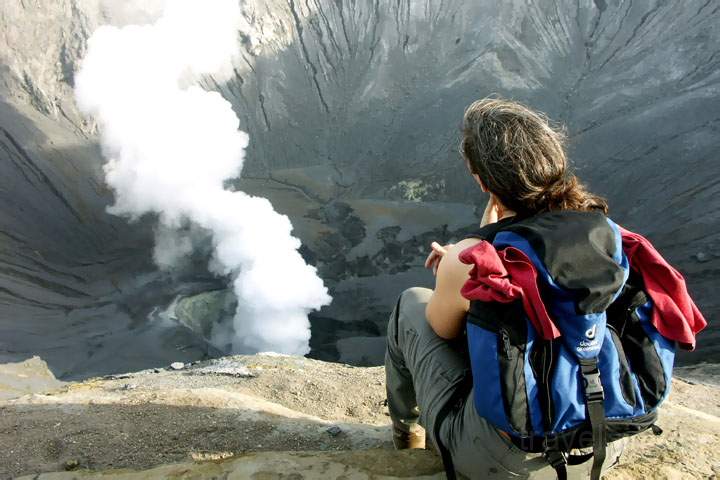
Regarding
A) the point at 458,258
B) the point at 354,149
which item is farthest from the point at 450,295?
the point at 354,149

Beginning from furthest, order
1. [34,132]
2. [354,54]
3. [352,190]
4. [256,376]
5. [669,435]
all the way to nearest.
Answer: [354,54] < [352,190] < [34,132] < [256,376] < [669,435]

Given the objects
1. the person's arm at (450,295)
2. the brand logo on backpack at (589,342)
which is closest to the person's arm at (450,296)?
the person's arm at (450,295)

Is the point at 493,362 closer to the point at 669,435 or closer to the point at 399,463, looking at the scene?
the point at 399,463

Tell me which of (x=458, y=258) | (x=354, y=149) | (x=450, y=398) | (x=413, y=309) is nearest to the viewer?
(x=458, y=258)

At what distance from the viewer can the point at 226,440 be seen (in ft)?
8.71

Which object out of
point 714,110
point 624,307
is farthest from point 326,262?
point 624,307

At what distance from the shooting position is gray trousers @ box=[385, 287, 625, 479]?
1.39 m

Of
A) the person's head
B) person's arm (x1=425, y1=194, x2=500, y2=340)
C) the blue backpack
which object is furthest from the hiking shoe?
the person's head

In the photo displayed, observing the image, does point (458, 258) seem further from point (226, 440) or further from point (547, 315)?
point (226, 440)

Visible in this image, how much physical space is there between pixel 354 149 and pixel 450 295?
20.0m

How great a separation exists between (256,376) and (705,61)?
17.7 meters

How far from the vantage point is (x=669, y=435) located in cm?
251

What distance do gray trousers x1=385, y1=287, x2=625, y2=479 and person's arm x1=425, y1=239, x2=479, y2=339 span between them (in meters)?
0.11

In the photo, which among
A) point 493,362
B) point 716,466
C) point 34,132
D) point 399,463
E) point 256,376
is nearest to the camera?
point 493,362
